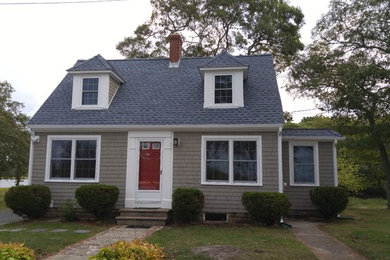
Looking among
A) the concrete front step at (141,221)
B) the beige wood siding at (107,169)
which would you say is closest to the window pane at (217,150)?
the concrete front step at (141,221)

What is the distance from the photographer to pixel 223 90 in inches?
479

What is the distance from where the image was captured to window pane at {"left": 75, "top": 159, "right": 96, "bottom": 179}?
11719 millimetres

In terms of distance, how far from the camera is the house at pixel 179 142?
36.2 ft

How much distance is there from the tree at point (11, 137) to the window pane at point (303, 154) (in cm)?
1588

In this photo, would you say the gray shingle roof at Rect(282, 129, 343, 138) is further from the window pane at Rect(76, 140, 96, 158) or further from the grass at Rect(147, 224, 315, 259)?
the window pane at Rect(76, 140, 96, 158)

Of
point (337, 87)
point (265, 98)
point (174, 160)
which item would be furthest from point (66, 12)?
point (337, 87)

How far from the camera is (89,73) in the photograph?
12656 millimetres

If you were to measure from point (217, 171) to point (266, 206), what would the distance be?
2.08 m

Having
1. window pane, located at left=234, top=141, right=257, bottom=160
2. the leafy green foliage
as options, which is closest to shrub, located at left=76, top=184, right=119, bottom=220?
window pane, located at left=234, top=141, right=257, bottom=160

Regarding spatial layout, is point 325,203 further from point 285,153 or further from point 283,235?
point 283,235

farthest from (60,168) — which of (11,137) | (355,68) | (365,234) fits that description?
(355,68)

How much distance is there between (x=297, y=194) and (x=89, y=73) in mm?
8706

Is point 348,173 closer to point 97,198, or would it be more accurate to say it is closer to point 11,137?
point 97,198

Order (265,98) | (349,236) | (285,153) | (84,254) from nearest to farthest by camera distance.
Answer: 1. (84,254)
2. (349,236)
3. (265,98)
4. (285,153)
